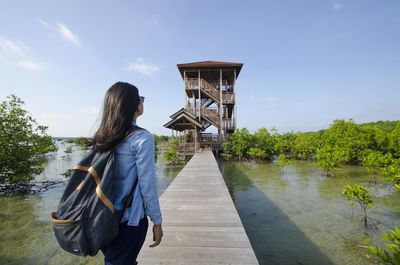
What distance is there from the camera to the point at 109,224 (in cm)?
139

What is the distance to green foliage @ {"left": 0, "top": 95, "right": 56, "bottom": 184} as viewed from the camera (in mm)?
10461

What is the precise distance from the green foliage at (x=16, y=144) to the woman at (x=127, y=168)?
1203cm

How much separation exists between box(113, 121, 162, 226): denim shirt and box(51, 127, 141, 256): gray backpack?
0.34ft

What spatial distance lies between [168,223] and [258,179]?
1022 cm

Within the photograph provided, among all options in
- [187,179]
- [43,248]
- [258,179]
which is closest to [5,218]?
[43,248]

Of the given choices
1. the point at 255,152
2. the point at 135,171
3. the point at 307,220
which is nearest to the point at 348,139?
the point at 255,152

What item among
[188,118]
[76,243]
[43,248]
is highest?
[188,118]

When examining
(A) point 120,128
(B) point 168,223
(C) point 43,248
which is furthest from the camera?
(C) point 43,248

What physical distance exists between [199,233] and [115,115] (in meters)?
2.77

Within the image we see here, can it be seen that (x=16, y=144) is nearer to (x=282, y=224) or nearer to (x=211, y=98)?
(x=282, y=224)

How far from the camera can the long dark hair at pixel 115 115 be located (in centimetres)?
151

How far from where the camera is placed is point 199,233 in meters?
3.64

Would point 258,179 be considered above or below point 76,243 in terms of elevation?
below

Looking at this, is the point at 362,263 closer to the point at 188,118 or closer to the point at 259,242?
the point at 259,242
